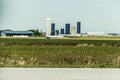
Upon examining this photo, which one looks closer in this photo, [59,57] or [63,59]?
[63,59]
